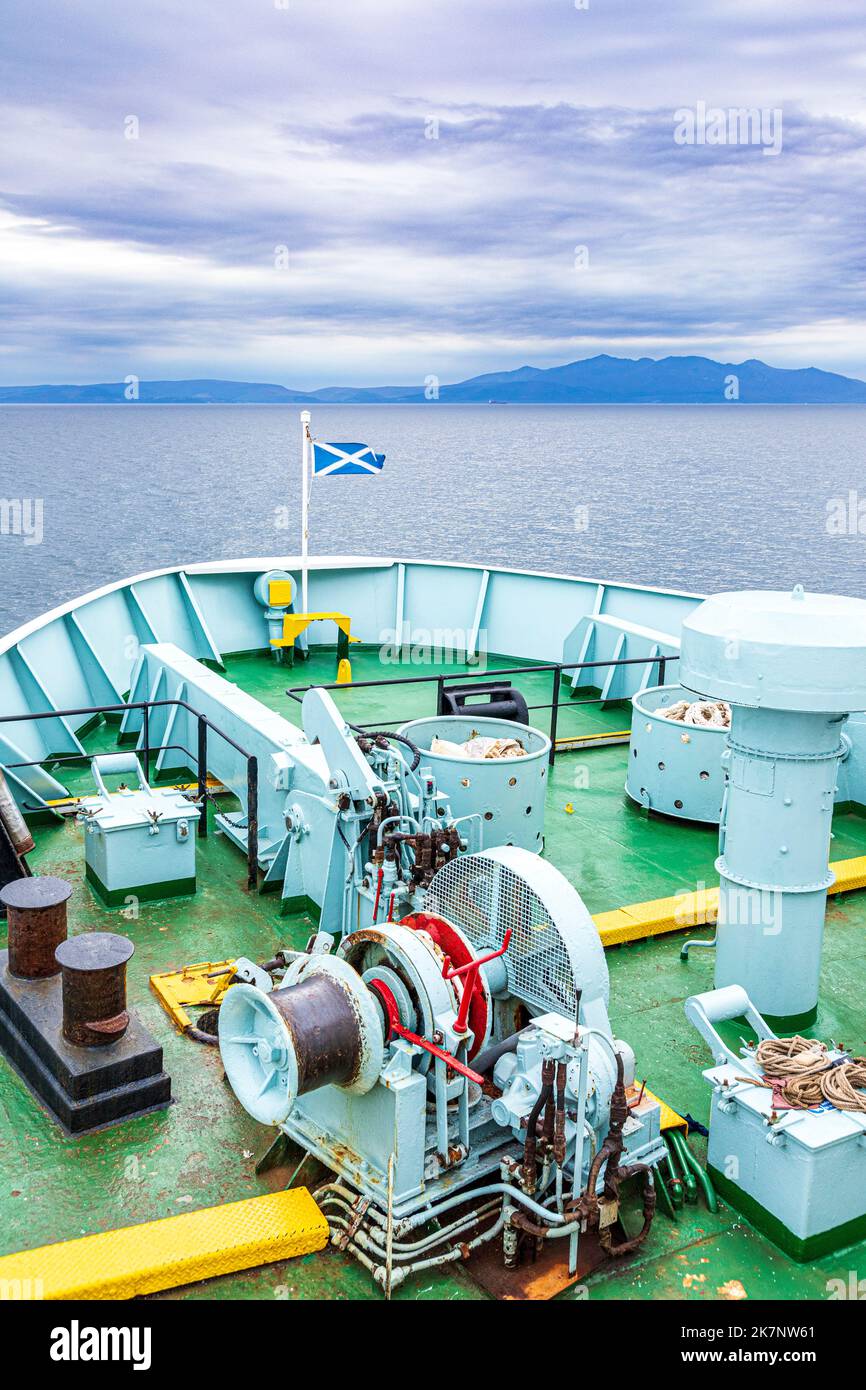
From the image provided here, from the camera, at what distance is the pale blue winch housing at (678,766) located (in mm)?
9242

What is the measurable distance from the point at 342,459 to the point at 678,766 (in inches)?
248

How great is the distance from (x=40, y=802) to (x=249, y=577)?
6208 mm

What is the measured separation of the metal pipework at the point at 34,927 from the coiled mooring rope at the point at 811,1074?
11.4 ft

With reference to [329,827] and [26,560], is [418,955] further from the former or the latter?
[26,560]

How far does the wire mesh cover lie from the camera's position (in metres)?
4.94

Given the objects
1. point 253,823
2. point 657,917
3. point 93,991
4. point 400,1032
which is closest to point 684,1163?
point 400,1032

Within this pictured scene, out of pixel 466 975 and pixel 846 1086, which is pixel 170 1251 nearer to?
pixel 466 975

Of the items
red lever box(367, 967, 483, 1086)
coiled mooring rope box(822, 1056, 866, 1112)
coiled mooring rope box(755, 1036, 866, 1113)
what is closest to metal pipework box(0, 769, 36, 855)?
red lever box(367, 967, 483, 1086)

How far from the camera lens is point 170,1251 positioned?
443 cm

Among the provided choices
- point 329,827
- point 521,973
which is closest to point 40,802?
point 329,827

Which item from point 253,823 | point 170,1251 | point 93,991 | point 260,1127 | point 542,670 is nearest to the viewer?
point 170,1251

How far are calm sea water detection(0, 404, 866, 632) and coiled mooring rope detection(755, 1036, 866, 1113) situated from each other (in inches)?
1278

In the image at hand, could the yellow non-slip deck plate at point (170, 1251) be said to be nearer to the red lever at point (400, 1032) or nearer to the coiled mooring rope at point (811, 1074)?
the red lever at point (400, 1032)
